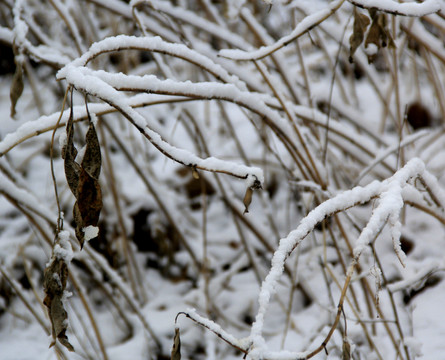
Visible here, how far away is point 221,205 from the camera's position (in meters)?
1.76

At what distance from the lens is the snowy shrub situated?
0.57 metres

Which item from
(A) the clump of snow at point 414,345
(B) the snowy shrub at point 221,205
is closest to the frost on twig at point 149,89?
(B) the snowy shrub at point 221,205

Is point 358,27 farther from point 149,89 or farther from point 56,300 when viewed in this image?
point 56,300

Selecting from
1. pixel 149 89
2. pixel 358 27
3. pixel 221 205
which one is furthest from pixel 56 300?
pixel 221 205

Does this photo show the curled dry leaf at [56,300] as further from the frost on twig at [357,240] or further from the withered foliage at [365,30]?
the withered foliage at [365,30]

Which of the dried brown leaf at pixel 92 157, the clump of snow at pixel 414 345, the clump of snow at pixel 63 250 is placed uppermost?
the dried brown leaf at pixel 92 157

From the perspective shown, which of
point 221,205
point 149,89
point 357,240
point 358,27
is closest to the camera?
point 357,240

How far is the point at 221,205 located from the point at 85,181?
4.11ft

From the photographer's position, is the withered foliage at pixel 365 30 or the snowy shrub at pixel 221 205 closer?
the snowy shrub at pixel 221 205

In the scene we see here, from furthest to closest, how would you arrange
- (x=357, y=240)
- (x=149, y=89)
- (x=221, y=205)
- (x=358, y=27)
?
(x=221, y=205) < (x=358, y=27) < (x=149, y=89) < (x=357, y=240)

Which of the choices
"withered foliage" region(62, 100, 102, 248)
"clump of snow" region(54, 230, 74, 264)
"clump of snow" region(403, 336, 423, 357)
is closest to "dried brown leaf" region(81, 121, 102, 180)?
"withered foliage" region(62, 100, 102, 248)

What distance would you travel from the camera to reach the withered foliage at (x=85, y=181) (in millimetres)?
521

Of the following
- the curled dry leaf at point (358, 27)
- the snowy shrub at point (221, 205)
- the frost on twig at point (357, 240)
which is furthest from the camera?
the curled dry leaf at point (358, 27)

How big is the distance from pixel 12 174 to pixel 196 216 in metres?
0.80
